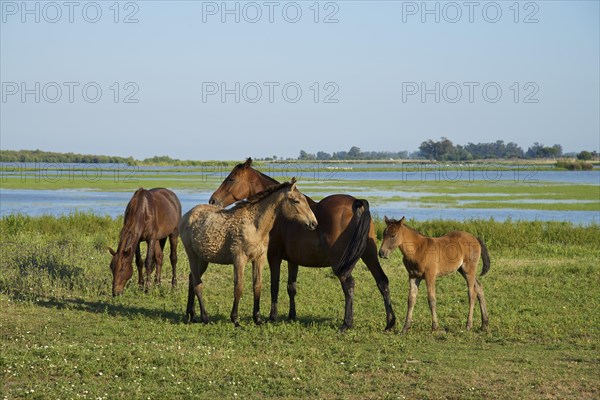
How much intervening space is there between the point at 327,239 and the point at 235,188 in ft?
5.87

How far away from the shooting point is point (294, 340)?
10000 mm

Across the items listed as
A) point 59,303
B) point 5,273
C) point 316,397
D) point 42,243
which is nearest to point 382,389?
point 316,397

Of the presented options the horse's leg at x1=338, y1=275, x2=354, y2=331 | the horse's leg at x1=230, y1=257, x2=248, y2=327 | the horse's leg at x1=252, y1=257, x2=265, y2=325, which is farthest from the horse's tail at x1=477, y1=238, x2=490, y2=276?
the horse's leg at x1=230, y1=257, x2=248, y2=327

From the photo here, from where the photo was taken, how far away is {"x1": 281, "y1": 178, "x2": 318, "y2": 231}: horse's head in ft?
34.8

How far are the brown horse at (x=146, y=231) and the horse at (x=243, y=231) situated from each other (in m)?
2.18

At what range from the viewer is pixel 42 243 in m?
19.0

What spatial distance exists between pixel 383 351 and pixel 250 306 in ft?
11.9

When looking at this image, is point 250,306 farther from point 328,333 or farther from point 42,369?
point 42,369

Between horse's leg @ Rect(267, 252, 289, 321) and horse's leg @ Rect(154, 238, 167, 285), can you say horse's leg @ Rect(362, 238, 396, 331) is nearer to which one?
horse's leg @ Rect(267, 252, 289, 321)

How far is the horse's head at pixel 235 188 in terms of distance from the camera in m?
11.8

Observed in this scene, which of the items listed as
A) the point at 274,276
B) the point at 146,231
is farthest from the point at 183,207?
the point at 274,276

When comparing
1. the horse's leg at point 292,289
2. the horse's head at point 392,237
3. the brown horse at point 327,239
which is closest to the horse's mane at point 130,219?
the brown horse at point 327,239

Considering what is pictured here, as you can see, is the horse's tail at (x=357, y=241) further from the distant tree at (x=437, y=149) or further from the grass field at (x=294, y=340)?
the distant tree at (x=437, y=149)

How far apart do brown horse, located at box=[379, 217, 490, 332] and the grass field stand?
1.63 ft
